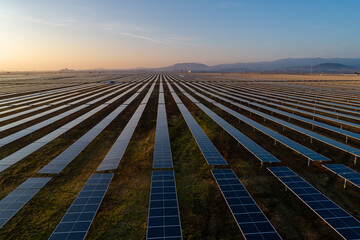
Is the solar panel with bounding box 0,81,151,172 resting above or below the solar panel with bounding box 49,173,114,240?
above

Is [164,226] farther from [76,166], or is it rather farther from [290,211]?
[76,166]

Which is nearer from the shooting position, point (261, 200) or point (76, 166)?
point (261, 200)

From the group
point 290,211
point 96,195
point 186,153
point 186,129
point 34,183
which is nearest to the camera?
point 290,211

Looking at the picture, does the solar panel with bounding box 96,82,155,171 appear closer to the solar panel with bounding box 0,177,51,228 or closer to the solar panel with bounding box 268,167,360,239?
the solar panel with bounding box 0,177,51,228

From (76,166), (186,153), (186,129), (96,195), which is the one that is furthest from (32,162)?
(186,129)

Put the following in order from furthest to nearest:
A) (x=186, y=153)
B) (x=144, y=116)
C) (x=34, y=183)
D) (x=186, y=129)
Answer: (x=144, y=116), (x=186, y=129), (x=186, y=153), (x=34, y=183)

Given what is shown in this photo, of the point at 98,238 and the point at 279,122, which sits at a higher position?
the point at 279,122

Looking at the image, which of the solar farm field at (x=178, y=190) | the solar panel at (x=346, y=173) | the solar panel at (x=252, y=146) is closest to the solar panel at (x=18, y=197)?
the solar farm field at (x=178, y=190)

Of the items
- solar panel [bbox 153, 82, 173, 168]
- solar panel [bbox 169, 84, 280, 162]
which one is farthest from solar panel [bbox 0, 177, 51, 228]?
solar panel [bbox 169, 84, 280, 162]
